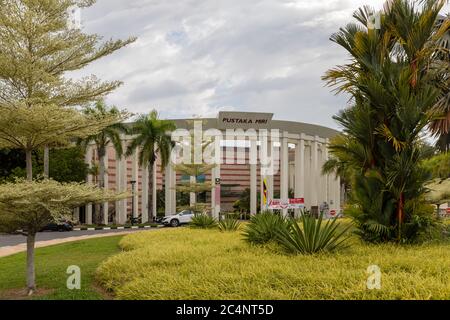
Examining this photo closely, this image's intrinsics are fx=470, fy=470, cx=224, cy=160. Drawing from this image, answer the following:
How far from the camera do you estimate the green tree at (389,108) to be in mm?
9914

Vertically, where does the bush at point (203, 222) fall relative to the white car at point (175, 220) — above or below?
above

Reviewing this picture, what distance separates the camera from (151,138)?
3362cm

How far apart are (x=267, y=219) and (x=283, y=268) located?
405cm

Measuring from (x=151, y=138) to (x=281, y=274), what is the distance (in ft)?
90.7

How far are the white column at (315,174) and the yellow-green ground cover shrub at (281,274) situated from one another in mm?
35066

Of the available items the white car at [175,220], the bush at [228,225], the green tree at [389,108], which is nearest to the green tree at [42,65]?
the green tree at [389,108]

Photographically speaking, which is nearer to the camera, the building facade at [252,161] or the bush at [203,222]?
the bush at [203,222]

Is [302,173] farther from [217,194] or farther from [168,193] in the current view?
[168,193]

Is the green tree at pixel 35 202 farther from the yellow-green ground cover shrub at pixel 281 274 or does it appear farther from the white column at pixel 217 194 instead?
the white column at pixel 217 194

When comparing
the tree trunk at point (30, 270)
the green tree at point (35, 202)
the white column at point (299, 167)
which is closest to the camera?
the green tree at point (35, 202)

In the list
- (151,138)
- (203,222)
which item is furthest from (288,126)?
(203,222)

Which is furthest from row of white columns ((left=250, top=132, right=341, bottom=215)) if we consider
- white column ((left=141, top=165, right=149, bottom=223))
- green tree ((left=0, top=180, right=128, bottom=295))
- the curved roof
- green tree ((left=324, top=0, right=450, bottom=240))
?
green tree ((left=0, top=180, right=128, bottom=295))

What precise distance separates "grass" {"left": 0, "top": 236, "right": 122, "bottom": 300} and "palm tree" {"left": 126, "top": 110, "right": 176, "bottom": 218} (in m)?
14.8
